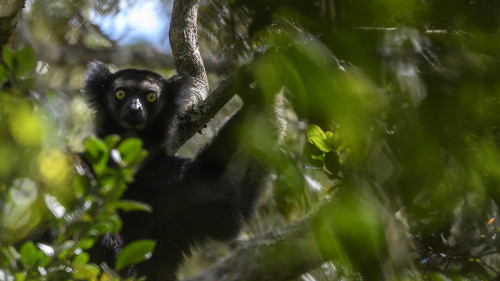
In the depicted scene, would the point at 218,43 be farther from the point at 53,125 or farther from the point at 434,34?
the point at 53,125

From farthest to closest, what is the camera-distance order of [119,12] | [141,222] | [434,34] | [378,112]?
[119,12] → [141,222] → [434,34] → [378,112]

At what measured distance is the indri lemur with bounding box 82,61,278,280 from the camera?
451cm

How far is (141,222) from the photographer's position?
14.5ft

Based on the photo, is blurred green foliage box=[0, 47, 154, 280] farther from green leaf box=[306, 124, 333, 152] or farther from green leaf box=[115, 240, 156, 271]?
green leaf box=[306, 124, 333, 152]

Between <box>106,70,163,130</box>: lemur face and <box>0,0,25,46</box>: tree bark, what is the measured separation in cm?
187

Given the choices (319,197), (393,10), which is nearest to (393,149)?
(393,10)

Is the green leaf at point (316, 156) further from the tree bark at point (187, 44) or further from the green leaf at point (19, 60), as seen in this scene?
the tree bark at point (187, 44)

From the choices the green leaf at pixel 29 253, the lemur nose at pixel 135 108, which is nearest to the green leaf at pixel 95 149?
the green leaf at pixel 29 253

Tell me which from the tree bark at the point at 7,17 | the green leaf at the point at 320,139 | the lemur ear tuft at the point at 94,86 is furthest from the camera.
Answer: the lemur ear tuft at the point at 94,86

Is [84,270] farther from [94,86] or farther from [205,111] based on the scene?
[94,86]

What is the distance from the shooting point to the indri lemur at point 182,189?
14.8ft

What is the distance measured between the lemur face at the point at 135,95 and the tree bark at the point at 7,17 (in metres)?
1.87

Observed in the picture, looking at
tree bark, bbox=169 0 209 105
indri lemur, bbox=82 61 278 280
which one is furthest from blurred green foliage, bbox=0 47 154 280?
tree bark, bbox=169 0 209 105

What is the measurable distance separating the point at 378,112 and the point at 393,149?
12 cm
